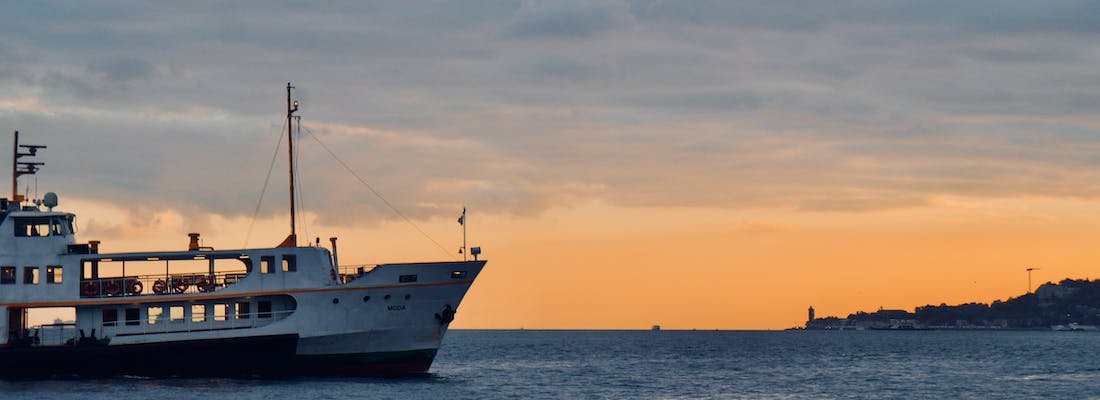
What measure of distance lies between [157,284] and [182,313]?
5.28 feet

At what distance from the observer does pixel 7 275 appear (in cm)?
5506

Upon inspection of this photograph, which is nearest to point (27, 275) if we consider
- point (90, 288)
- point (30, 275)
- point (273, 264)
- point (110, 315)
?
point (30, 275)

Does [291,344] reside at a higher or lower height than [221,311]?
lower

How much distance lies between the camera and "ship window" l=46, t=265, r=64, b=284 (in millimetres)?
55062

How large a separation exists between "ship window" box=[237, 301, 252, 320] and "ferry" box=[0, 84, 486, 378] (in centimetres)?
4

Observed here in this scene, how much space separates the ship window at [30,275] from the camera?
180 feet

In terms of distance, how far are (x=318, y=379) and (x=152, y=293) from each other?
788 cm

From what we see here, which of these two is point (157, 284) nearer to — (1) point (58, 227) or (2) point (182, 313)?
(2) point (182, 313)

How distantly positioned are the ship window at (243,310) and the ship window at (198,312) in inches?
56.7

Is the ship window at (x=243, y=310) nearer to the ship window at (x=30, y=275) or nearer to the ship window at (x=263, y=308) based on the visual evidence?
the ship window at (x=263, y=308)

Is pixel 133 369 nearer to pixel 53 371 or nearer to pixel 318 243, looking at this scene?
pixel 53 371

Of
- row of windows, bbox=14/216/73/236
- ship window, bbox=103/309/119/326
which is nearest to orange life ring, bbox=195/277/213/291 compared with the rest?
ship window, bbox=103/309/119/326

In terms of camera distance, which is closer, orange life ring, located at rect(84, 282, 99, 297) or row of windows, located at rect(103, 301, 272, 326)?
orange life ring, located at rect(84, 282, 99, 297)

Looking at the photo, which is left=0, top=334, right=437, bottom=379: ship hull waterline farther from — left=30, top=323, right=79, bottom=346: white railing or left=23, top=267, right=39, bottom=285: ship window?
left=23, top=267, right=39, bottom=285: ship window
